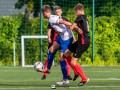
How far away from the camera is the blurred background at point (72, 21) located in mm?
21281

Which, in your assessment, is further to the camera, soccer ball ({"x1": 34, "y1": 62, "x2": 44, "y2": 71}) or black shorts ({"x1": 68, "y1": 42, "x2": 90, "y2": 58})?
soccer ball ({"x1": 34, "y1": 62, "x2": 44, "y2": 71})

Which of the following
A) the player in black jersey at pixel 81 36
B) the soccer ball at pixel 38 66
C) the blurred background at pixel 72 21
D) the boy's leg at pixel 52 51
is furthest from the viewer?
the blurred background at pixel 72 21

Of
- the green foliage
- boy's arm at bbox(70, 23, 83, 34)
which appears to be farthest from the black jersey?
the green foliage

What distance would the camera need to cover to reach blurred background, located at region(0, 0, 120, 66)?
21281mm

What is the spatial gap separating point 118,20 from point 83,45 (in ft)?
31.1

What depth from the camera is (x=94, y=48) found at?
2133 cm

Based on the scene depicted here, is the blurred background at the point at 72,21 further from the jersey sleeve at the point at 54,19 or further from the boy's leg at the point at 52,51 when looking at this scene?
the jersey sleeve at the point at 54,19

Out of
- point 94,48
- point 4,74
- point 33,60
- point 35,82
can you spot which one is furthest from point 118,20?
point 35,82

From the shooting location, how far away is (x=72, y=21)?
21500 mm

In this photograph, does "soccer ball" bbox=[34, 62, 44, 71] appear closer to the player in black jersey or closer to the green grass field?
the green grass field

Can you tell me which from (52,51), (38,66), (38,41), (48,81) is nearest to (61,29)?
(38,66)

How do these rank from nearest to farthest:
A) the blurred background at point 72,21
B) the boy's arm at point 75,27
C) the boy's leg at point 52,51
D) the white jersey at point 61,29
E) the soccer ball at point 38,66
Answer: the boy's arm at point 75,27, the white jersey at point 61,29, the soccer ball at point 38,66, the boy's leg at point 52,51, the blurred background at point 72,21

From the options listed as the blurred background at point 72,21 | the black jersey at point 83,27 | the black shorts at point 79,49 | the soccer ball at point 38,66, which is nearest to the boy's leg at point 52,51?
the soccer ball at point 38,66

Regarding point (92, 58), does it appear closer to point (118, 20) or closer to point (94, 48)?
point (94, 48)
